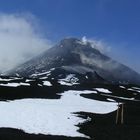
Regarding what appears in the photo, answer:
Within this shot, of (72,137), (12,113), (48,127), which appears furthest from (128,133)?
(12,113)

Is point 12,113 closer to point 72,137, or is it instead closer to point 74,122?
point 74,122

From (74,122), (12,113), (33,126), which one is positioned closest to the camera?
(33,126)

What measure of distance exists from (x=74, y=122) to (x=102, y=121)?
13.3ft

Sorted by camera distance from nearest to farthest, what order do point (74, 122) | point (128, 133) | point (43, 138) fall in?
point (43, 138)
point (128, 133)
point (74, 122)

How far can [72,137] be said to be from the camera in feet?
99.2

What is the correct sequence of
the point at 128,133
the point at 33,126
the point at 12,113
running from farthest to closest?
1. the point at 12,113
2. the point at 33,126
3. the point at 128,133

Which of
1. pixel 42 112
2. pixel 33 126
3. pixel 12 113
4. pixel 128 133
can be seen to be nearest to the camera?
pixel 128 133

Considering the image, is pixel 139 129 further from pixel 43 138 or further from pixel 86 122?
pixel 43 138

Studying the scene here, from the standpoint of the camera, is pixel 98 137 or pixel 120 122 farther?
pixel 120 122

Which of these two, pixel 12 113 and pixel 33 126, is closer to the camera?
pixel 33 126

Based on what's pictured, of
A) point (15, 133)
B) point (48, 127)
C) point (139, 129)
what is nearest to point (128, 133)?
point (139, 129)

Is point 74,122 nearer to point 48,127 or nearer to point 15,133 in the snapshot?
point 48,127

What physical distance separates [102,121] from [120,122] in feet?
6.66

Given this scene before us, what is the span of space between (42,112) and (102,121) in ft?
26.0
